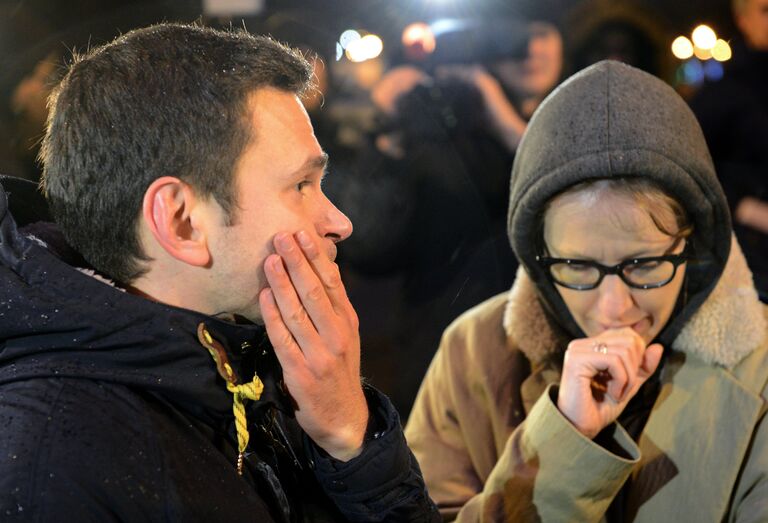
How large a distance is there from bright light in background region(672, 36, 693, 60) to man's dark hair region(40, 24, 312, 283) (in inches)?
85.4

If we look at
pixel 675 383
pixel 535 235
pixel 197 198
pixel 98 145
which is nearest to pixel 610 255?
pixel 535 235

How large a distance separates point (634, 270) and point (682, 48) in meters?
1.66

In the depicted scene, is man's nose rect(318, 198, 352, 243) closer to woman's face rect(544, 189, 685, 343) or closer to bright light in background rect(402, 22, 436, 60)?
woman's face rect(544, 189, 685, 343)

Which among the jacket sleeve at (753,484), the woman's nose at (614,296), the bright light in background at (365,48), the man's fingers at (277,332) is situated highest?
the bright light in background at (365,48)

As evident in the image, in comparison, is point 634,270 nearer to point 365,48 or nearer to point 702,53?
point 365,48

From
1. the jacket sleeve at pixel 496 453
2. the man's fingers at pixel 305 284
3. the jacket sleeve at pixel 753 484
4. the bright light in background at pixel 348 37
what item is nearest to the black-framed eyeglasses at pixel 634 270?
the jacket sleeve at pixel 496 453

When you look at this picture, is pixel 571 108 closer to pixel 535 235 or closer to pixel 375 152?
pixel 535 235

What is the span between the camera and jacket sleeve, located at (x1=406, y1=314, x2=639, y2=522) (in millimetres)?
1789

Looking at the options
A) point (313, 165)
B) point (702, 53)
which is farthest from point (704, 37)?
point (313, 165)

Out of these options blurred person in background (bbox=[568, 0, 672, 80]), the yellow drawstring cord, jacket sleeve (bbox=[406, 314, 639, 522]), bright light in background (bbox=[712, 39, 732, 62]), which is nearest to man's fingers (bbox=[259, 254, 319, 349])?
the yellow drawstring cord

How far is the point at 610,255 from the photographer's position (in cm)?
190

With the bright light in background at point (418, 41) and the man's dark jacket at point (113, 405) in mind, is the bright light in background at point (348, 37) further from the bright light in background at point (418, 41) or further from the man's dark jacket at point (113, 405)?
the man's dark jacket at point (113, 405)

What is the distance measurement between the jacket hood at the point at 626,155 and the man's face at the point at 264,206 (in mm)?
629

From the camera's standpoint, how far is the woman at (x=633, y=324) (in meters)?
1.83
